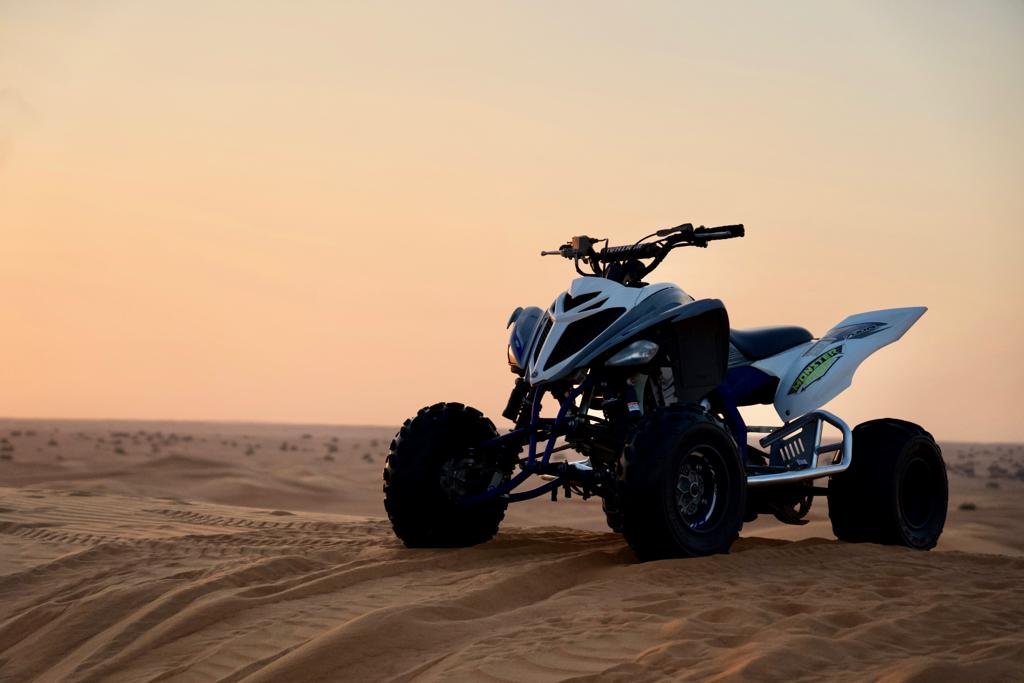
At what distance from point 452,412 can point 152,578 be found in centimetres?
225

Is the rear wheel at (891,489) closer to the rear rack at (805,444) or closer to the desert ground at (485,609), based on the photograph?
the rear rack at (805,444)

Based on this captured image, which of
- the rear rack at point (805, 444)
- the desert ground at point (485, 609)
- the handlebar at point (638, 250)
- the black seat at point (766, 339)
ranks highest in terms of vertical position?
the handlebar at point (638, 250)

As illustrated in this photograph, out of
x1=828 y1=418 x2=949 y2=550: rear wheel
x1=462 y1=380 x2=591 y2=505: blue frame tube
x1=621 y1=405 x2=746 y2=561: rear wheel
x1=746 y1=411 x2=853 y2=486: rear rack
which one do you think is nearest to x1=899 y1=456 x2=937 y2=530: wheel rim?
x1=828 y1=418 x2=949 y2=550: rear wheel

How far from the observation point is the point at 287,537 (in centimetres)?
899

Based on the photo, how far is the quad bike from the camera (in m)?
7.35

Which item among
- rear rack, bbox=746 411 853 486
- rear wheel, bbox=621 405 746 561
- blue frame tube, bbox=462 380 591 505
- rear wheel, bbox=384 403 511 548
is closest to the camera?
rear wheel, bbox=621 405 746 561

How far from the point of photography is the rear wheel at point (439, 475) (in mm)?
8242

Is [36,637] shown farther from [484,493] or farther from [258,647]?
[484,493]

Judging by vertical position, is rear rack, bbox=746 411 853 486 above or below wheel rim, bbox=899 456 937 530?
above

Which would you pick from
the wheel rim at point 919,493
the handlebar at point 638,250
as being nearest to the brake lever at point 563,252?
the handlebar at point 638,250

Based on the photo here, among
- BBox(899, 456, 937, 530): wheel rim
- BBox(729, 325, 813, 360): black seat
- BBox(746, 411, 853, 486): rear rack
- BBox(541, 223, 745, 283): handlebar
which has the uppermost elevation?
BBox(541, 223, 745, 283): handlebar

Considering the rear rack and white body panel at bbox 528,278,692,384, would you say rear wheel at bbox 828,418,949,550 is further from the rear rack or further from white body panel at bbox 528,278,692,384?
white body panel at bbox 528,278,692,384

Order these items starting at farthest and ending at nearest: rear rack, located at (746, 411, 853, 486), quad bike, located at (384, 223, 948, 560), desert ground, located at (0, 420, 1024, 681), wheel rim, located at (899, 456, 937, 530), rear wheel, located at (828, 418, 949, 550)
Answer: wheel rim, located at (899, 456, 937, 530) < rear wheel, located at (828, 418, 949, 550) < rear rack, located at (746, 411, 853, 486) < quad bike, located at (384, 223, 948, 560) < desert ground, located at (0, 420, 1024, 681)

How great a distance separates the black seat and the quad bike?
13 millimetres
